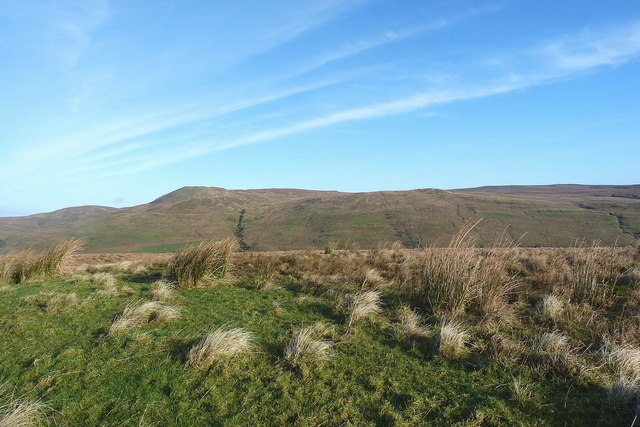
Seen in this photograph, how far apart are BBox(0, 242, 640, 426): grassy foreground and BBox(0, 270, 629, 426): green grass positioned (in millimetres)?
18

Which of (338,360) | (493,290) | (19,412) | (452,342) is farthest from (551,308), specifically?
(19,412)

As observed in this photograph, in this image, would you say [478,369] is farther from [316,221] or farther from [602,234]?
[316,221]

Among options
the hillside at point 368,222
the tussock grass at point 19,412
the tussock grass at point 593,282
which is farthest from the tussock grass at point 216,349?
the hillside at point 368,222

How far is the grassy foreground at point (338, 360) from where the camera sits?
3838 mm

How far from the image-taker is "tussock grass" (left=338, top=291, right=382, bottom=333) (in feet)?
21.3

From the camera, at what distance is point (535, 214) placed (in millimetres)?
81000

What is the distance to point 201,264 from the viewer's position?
386 inches

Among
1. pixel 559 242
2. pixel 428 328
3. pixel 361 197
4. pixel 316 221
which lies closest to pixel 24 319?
pixel 428 328

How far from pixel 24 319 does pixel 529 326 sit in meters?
8.27

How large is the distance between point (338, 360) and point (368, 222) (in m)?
80.6

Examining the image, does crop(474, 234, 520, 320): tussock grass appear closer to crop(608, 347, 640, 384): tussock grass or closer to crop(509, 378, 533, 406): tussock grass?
crop(608, 347, 640, 384): tussock grass

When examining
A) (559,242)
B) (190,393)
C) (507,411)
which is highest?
(190,393)

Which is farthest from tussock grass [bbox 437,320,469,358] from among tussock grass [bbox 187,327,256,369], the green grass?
tussock grass [bbox 187,327,256,369]

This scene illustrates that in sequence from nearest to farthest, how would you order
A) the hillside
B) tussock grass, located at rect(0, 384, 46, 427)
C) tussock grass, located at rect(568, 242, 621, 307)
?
tussock grass, located at rect(0, 384, 46, 427) → tussock grass, located at rect(568, 242, 621, 307) → the hillside
